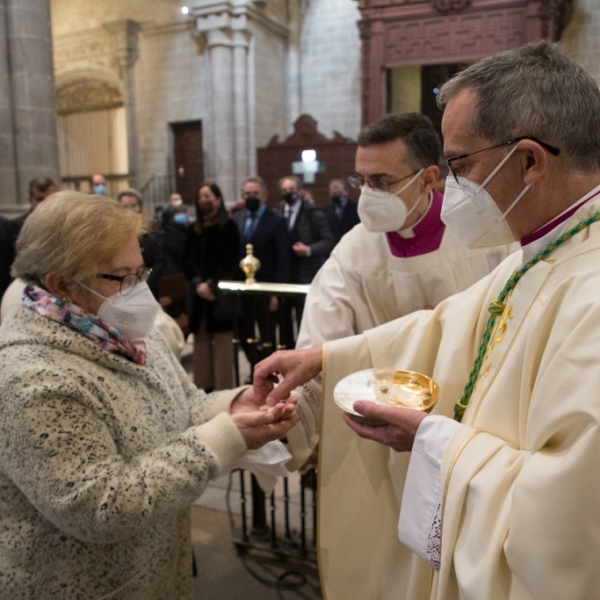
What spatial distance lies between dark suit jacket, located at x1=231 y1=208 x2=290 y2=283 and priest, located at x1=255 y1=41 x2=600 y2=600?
11.5ft

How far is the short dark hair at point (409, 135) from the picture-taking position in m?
2.19

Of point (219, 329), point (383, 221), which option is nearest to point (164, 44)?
point (219, 329)

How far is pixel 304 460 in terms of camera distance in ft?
6.42

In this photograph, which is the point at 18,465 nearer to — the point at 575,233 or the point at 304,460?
the point at 304,460

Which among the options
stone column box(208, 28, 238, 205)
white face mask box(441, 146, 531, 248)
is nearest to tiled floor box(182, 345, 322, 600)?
white face mask box(441, 146, 531, 248)

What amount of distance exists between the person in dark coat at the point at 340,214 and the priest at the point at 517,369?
15.8ft

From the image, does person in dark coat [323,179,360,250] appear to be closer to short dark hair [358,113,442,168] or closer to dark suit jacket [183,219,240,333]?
dark suit jacket [183,219,240,333]

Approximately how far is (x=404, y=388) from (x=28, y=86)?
689cm

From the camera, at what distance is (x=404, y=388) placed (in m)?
1.53

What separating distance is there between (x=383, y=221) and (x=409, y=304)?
A: 1.12 feet

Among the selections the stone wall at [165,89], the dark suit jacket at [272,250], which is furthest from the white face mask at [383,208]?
the stone wall at [165,89]

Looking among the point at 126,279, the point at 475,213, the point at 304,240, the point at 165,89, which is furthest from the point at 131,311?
the point at 165,89

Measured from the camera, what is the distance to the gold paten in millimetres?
1443

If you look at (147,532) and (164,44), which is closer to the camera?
(147,532)
